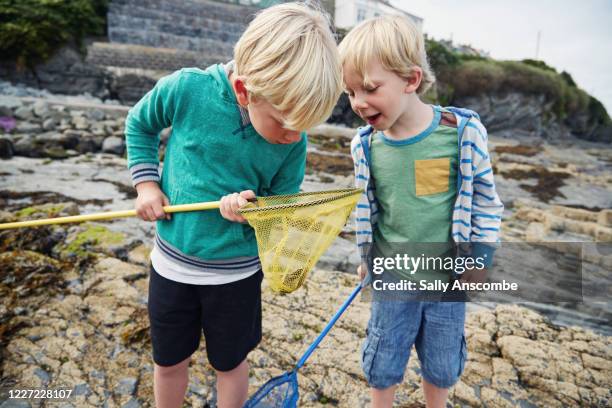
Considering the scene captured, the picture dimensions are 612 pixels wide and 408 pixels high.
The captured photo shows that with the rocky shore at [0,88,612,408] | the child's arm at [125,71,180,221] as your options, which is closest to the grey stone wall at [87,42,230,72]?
the rocky shore at [0,88,612,408]

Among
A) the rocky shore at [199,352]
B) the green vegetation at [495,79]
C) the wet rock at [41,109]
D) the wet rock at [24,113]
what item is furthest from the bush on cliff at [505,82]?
the rocky shore at [199,352]

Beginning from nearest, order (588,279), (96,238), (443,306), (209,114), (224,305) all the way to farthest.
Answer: (209,114) → (224,305) → (443,306) → (96,238) → (588,279)

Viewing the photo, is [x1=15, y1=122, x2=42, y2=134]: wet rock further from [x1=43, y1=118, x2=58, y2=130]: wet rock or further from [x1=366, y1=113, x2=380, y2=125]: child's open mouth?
[x1=366, y1=113, x2=380, y2=125]: child's open mouth

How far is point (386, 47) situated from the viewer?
1599 mm

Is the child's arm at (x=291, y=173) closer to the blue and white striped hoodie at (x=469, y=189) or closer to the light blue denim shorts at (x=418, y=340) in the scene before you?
the blue and white striped hoodie at (x=469, y=189)

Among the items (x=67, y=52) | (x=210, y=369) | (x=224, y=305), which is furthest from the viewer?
(x=67, y=52)

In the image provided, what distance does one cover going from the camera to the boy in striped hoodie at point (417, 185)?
1665 mm

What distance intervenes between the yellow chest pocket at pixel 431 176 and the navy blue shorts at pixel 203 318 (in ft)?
2.79

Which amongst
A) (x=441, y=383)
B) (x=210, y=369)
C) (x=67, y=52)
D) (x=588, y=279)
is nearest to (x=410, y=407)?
(x=441, y=383)

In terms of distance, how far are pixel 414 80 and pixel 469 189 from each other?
53cm

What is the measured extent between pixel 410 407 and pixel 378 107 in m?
1.63

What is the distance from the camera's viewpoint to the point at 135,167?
5.44ft

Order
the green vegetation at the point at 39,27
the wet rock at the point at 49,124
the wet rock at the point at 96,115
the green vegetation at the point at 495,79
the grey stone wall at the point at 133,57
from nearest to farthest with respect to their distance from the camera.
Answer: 1. the wet rock at the point at 49,124
2. the wet rock at the point at 96,115
3. the green vegetation at the point at 39,27
4. the grey stone wall at the point at 133,57
5. the green vegetation at the point at 495,79

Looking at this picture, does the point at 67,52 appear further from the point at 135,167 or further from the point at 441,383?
the point at 441,383
